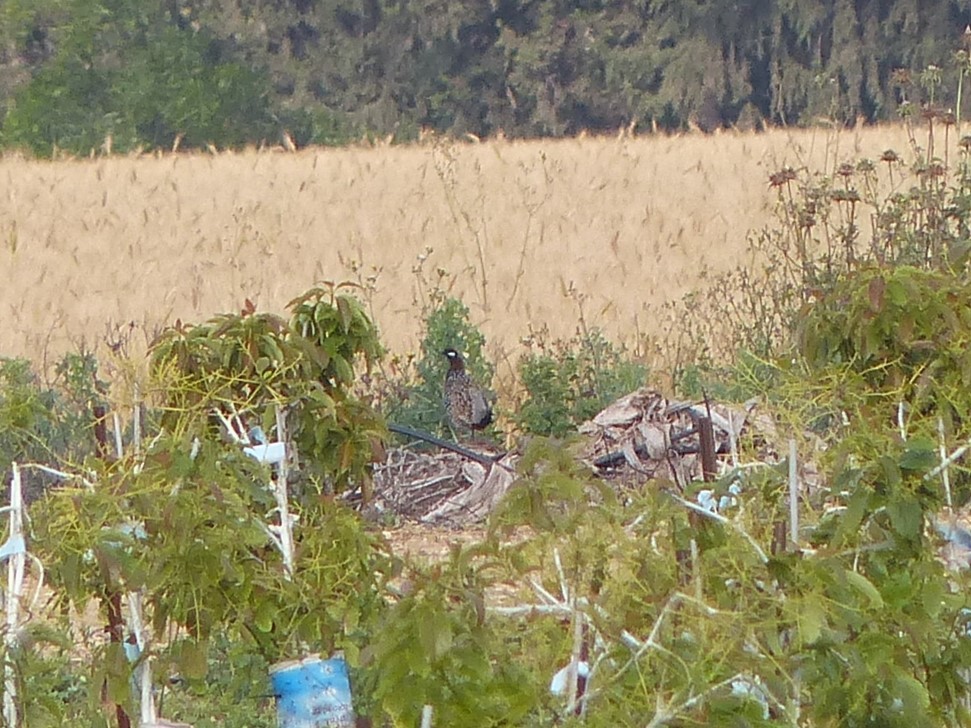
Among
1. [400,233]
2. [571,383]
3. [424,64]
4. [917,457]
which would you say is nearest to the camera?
[917,457]

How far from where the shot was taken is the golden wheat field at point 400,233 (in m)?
10.2

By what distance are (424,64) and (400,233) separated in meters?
31.3

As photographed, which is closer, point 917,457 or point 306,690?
point 917,457

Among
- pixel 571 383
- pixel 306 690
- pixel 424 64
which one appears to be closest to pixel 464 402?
→ pixel 571 383

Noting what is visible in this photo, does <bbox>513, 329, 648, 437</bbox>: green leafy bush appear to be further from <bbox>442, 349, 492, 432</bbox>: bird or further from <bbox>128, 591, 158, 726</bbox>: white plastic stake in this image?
<bbox>128, 591, 158, 726</bbox>: white plastic stake

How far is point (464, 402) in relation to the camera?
23.1 feet

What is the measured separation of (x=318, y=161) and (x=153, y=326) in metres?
9.98

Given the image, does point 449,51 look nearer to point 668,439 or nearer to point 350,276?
point 350,276

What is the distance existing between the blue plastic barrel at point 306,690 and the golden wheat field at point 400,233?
5089 mm

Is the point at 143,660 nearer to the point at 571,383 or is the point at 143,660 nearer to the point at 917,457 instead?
the point at 917,457

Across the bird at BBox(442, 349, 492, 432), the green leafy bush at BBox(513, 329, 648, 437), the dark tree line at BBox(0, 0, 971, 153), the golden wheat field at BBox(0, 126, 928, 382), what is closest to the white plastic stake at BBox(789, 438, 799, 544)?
the green leafy bush at BBox(513, 329, 648, 437)

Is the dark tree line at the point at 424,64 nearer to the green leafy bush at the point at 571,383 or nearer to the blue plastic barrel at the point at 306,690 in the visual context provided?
the green leafy bush at the point at 571,383

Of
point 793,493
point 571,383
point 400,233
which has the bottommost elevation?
point 400,233

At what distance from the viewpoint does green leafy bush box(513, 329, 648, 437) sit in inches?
277
